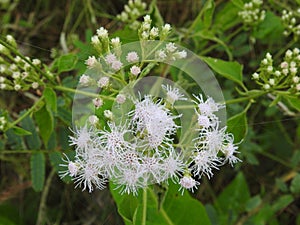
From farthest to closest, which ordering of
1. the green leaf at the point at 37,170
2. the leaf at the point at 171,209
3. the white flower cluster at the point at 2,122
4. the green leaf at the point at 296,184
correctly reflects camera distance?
the green leaf at the point at 296,184 < the green leaf at the point at 37,170 < the white flower cluster at the point at 2,122 < the leaf at the point at 171,209

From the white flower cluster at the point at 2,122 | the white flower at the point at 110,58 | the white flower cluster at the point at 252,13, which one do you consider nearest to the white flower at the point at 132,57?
the white flower at the point at 110,58

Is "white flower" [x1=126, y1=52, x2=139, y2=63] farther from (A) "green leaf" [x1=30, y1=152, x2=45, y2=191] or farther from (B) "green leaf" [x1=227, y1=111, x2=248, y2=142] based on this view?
(A) "green leaf" [x1=30, y1=152, x2=45, y2=191]

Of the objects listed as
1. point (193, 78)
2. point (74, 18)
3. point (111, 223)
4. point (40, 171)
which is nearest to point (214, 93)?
point (193, 78)

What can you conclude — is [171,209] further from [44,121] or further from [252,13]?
[252,13]

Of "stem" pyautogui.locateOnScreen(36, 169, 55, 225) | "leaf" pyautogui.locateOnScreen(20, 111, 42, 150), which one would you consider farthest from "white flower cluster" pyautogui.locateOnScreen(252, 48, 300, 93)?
"stem" pyautogui.locateOnScreen(36, 169, 55, 225)

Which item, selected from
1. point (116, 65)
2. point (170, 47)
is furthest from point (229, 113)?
point (116, 65)

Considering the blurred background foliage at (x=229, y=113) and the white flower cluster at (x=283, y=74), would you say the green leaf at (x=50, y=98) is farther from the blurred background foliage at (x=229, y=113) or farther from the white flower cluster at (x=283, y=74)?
the white flower cluster at (x=283, y=74)
